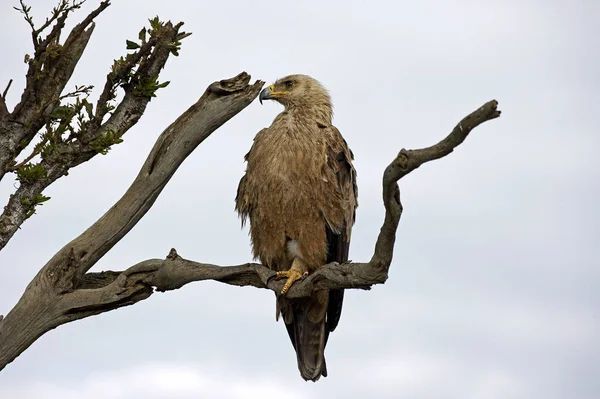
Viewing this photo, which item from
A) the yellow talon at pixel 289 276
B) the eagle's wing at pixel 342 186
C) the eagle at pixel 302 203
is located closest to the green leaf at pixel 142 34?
the eagle at pixel 302 203

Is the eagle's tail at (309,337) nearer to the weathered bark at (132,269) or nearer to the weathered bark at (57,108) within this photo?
the weathered bark at (132,269)

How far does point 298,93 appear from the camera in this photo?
793 cm

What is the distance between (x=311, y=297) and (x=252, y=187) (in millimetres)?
1079

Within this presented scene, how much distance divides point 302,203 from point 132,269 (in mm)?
1389

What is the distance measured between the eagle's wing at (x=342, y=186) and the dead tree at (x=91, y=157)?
47 cm

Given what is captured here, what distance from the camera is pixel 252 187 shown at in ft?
24.1

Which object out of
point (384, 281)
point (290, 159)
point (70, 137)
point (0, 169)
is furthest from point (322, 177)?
point (0, 169)

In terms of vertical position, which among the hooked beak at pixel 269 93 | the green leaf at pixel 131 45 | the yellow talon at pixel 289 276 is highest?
the hooked beak at pixel 269 93

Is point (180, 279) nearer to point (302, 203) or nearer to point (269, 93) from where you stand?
point (302, 203)

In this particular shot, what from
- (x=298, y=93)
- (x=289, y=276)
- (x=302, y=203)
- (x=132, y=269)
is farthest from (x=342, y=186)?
(x=132, y=269)

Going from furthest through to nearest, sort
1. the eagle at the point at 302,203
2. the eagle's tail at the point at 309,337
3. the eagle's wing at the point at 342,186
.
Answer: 1. the eagle's tail at the point at 309,337
2. the eagle's wing at the point at 342,186
3. the eagle at the point at 302,203

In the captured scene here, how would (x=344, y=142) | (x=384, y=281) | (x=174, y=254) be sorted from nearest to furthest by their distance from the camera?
1. (x=384, y=281)
2. (x=174, y=254)
3. (x=344, y=142)

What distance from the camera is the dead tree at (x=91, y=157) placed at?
270 inches

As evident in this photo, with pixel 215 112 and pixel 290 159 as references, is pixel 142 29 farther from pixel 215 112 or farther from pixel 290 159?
pixel 290 159
